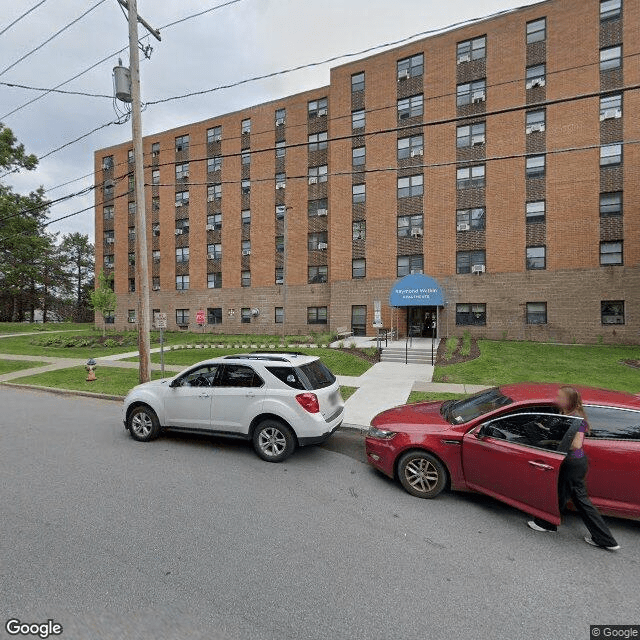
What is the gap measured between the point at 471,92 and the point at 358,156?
26.2ft

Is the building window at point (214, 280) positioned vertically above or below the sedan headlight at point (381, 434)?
above

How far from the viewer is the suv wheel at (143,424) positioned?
244 inches

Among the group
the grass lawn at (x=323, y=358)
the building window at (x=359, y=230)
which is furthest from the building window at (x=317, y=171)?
the grass lawn at (x=323, y=358)

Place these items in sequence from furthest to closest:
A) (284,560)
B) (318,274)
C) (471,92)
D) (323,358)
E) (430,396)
Result: (318,274), (471,92), (323,358), (430,396), (284,560)

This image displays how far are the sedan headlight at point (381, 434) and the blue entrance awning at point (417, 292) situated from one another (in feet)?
44.7

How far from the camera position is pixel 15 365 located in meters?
14.9

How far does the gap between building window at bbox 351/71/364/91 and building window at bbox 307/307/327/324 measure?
16332mm

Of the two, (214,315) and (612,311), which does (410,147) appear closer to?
(612,311)

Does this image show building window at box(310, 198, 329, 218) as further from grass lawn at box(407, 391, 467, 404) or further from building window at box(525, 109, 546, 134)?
grass lawn at box(407, 391, 467, 404)

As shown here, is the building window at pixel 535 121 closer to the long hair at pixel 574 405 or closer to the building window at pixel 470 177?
the building window at pixel 470 177

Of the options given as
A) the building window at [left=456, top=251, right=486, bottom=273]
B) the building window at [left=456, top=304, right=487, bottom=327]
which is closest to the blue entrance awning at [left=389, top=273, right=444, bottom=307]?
the building window at [left=456, top=304, right=487, bottom=327]

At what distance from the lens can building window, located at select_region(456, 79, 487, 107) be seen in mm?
21391

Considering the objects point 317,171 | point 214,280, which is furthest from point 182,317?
point 317,171

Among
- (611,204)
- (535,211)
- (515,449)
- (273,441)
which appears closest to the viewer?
(515,449)
